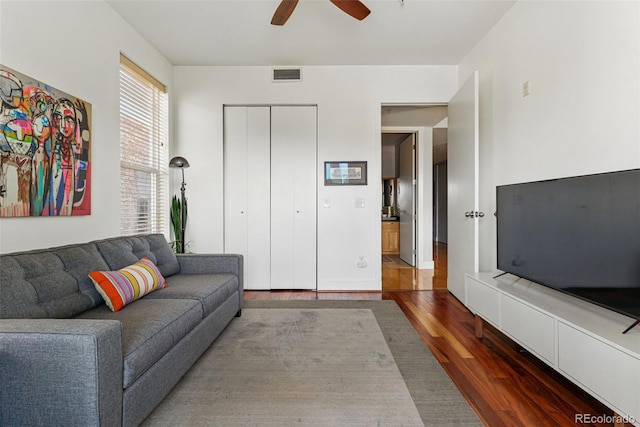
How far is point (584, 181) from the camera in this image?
1.58m

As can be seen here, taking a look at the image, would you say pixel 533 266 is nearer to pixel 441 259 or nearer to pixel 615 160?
pixel 615 160

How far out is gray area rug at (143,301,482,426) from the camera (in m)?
1.47

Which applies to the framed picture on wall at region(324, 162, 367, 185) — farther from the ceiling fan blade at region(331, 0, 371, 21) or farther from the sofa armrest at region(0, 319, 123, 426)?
the sofa armrest at region(0, 319, 123, 426)

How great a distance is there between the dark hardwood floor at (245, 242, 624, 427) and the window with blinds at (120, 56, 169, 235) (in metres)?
2.95

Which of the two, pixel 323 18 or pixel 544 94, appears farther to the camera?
pixel 323 18

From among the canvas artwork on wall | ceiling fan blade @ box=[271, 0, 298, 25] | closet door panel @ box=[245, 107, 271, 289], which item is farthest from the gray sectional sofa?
ceiling fan blade @ box=[271, 0, 298, 25]

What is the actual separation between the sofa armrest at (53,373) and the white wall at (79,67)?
1.08 meters

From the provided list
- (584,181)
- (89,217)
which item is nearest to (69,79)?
(89,217)

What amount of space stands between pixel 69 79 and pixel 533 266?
11.6 ft

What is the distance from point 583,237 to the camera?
1587 mm

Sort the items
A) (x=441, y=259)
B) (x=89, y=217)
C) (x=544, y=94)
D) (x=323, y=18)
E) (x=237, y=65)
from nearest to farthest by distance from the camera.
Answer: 1. (x=544, y=94)
2. (x=89, y=217)
3. (x=323, y=18)
4. (x=237, y=65)
5. (x=441, y=259)

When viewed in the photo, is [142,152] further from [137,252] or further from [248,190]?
[137,252]

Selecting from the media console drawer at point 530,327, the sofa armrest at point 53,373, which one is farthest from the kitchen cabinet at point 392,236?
the sofa armrest at point 53,373

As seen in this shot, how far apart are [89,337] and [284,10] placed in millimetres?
2303
